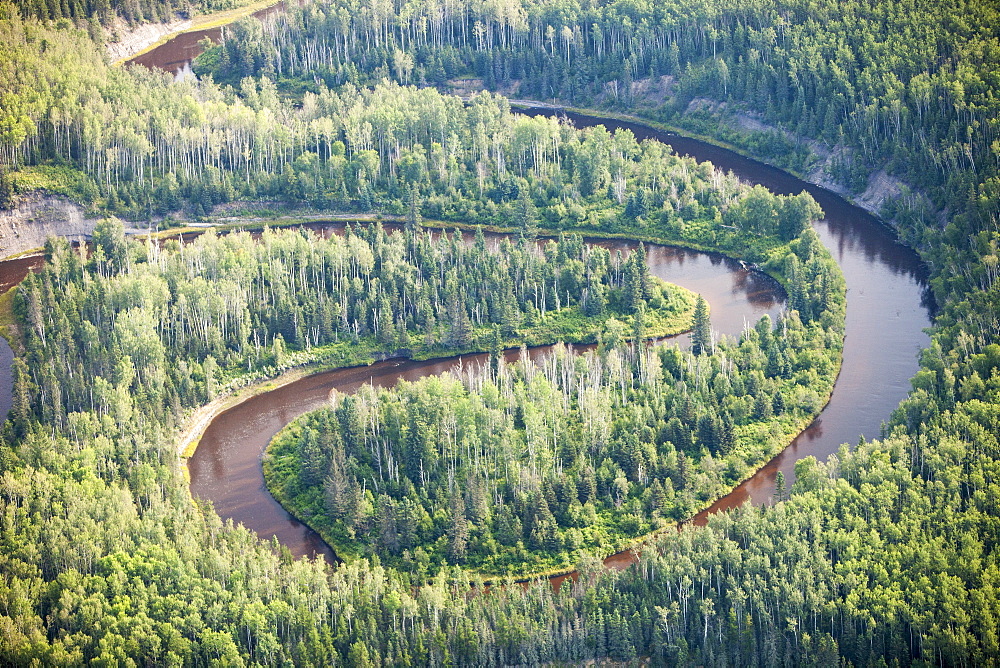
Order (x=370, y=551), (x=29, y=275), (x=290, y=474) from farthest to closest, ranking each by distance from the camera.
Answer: (x=29, y=275)
(x=290, y=474)
(x=370, y=551)

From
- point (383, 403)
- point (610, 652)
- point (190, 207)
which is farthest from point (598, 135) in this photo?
point (610, 652)

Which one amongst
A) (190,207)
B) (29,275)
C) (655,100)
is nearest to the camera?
(29,275)

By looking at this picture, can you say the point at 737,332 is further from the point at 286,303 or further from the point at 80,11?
the point at 80,11

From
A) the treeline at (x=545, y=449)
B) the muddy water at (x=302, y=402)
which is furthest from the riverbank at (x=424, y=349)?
the treeline at (x=545, y=449)

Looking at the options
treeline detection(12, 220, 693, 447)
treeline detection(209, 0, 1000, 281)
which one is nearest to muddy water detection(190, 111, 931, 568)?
treeline detection(12, 220, 693, 447)

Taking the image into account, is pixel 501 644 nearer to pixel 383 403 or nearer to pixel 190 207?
pixel 383 403

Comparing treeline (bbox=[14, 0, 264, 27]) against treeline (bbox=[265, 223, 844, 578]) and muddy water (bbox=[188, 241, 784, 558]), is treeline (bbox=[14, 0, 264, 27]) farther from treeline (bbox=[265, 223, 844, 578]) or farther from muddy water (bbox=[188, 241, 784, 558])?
treeline (bbox=[265, 223, 844, 578])
